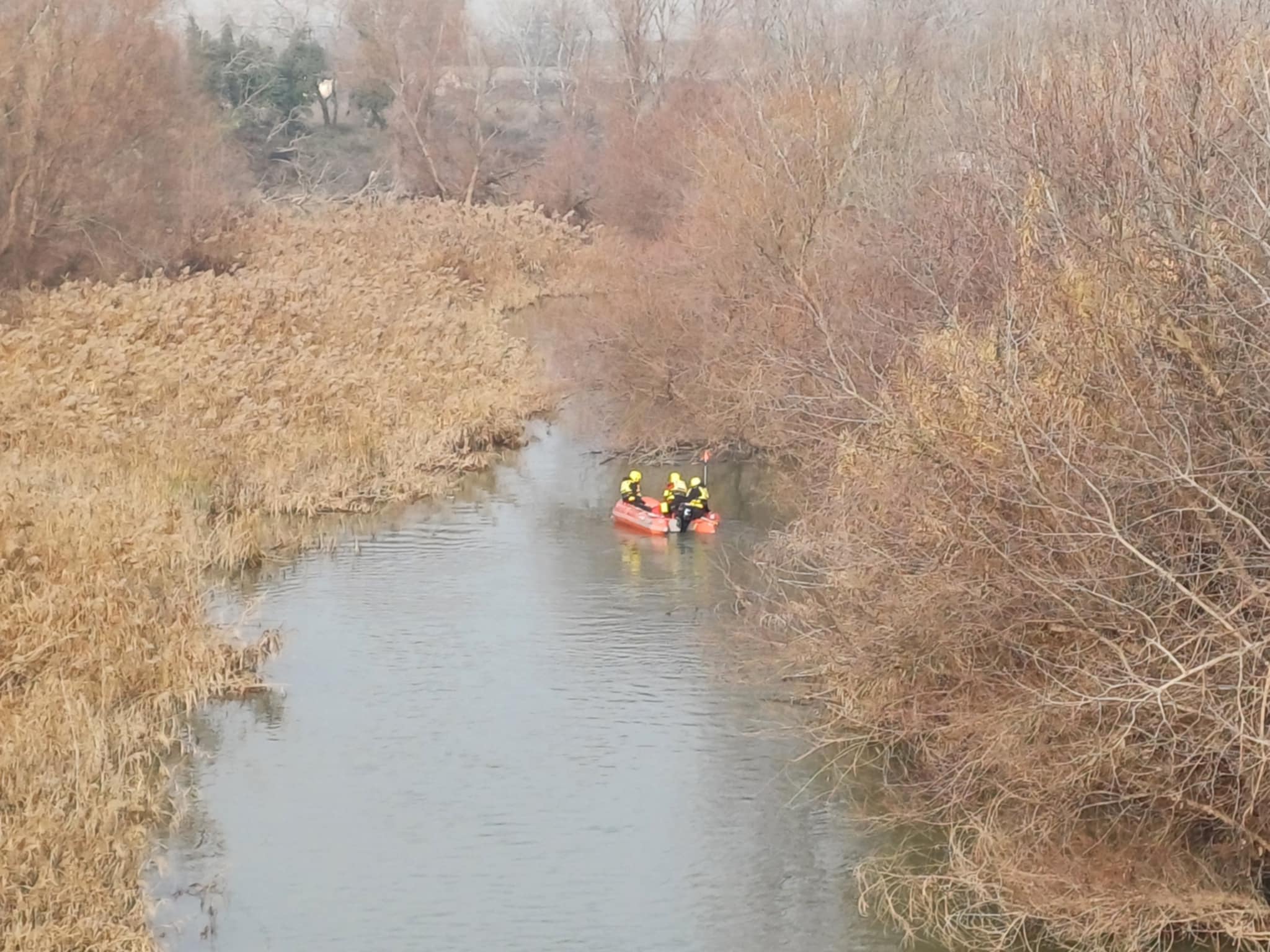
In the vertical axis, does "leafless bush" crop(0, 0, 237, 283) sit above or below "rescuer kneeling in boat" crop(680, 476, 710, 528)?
above

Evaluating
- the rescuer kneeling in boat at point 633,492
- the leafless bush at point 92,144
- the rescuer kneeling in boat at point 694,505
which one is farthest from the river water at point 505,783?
the leafless bush at point 92,144

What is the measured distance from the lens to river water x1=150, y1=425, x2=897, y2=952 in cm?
909

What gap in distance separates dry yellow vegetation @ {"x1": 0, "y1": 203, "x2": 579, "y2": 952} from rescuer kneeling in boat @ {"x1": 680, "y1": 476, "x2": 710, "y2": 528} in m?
2.86

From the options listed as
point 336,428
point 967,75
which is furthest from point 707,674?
point 967,75

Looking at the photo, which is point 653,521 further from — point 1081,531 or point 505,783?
point 1081,531

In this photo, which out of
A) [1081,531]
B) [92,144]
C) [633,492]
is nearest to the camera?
[1081,531]

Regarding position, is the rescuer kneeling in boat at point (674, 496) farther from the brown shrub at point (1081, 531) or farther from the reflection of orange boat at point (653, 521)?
the brown shrub at point (1081, 531)

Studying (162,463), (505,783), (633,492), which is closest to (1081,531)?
(505,783)

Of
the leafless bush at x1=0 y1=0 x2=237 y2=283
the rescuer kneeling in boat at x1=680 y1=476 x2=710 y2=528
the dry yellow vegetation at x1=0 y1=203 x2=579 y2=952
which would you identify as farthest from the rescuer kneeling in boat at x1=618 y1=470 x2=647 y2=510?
the leafless bush at x1=0 y1=0 x2=237 y2=283

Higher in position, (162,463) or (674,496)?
(162,463)

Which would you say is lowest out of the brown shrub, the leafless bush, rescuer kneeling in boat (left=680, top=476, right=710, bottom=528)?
rescuer kneeling in boat (left=680, top=476, right=710, bottom=528)

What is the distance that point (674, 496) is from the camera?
54.0 feet

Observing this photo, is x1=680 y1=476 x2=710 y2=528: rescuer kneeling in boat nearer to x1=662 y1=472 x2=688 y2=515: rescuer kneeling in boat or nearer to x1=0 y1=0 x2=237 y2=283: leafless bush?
x1=662 y1=472 x2=688 y2=515: rescuer kneeling in boat

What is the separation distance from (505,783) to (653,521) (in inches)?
231
